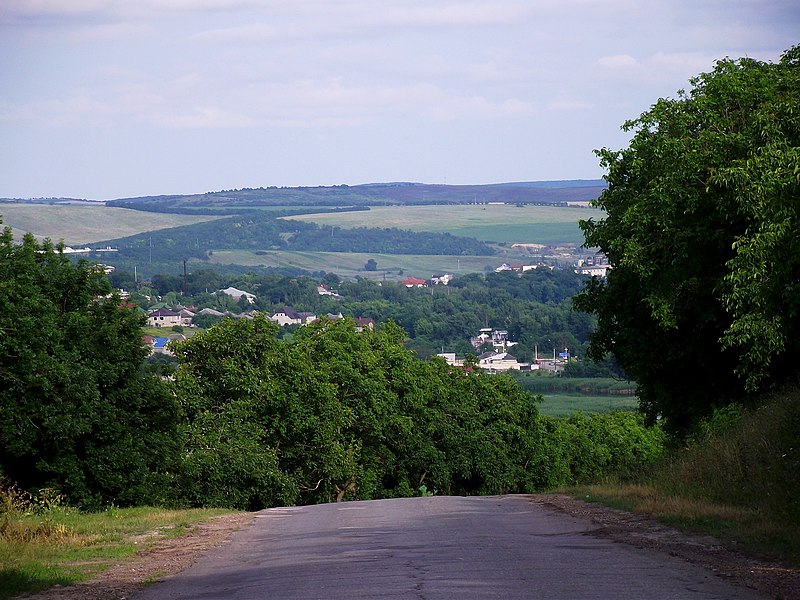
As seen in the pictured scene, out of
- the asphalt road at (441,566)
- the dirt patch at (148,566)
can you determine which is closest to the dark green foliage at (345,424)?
the dirt patch at (148,566)

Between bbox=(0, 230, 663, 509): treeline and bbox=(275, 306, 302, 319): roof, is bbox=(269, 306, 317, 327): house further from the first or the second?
bbox=(0, 230, 663, 509): treeline

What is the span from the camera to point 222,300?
7264 inches

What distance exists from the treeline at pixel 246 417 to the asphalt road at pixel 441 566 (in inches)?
426

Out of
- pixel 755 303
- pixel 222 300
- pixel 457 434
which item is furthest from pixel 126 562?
pixel 222 300

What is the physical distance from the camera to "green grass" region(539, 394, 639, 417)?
322 ft

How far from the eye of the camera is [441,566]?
11.2 m

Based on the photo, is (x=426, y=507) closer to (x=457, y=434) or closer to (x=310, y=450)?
(x=310, y=450)

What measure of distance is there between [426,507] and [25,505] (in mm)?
7193

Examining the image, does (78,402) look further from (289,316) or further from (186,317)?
(289,316)

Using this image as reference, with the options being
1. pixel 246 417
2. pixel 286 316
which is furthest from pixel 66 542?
pixel 286 316

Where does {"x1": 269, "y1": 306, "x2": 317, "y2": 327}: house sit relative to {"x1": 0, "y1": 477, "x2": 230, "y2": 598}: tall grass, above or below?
below

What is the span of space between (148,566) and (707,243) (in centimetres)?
1797

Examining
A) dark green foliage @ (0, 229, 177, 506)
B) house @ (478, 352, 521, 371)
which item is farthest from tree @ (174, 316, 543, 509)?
house @ (478, 352, 521, 371)

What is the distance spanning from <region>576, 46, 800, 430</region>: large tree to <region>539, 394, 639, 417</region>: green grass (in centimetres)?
6409
